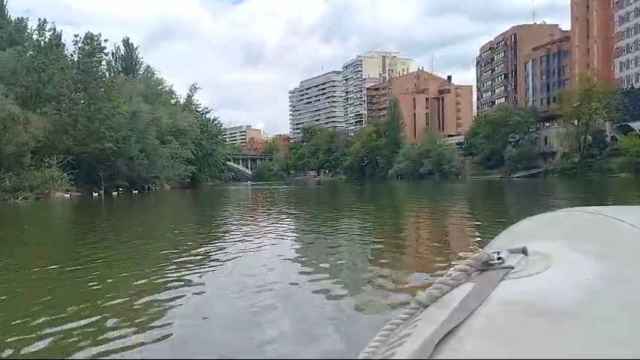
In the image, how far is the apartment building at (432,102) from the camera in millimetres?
134875

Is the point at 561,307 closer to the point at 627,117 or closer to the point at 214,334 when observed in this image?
the point at 214,334

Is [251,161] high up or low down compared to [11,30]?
down

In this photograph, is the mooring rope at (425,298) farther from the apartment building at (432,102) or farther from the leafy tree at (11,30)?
the apartment building at (432,102)

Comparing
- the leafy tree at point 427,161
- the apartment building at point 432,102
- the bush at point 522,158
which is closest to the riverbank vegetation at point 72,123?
the leafy tree at point 427,161

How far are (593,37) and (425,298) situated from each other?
269 feet

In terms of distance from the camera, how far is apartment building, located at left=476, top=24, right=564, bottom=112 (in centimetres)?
10088

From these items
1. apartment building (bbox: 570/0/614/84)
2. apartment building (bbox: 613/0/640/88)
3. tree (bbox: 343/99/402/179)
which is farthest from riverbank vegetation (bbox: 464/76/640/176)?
tree (bbox: 343/99/402/179)

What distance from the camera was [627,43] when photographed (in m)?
70.8

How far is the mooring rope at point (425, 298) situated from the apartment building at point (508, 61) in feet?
320

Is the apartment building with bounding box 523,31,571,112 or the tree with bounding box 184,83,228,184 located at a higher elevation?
the apartment building with bounding box 523,31,571,112

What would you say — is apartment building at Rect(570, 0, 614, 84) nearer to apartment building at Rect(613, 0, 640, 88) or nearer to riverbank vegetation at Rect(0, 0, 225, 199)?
apartment building at Rect(613, 0, 640, 88)

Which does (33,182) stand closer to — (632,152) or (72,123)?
(72,123)

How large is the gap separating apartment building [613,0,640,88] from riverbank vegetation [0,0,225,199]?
47682 millimetres

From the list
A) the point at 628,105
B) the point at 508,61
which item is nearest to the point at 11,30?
the point at 628,105
